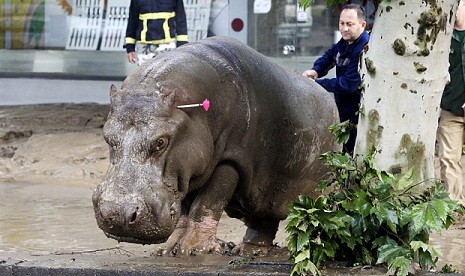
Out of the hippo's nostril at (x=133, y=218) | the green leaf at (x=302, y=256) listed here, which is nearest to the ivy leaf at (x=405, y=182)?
the green leaf at (x=302, y=256)

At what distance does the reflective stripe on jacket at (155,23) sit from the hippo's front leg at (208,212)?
245 inches

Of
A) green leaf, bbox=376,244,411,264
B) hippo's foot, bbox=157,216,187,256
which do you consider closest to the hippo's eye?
hippo's foot, bbox=157,216,187,256

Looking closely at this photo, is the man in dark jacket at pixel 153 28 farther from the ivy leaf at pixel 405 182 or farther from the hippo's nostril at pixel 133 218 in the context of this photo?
the hippo's nostril at pixel 133 218

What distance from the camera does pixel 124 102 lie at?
5875mm

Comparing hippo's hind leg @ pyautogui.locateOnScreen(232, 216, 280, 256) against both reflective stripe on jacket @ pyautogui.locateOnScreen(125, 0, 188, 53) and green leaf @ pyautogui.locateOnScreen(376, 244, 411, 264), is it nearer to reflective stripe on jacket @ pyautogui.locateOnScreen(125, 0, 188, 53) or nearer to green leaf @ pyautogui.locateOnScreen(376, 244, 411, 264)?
green leaf @ pyautogui.locateOnScreen(376, 244, 411, 264)

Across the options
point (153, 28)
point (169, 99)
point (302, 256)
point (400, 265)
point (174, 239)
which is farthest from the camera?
point (153, 28)

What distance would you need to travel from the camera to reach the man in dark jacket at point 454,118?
9.52 m

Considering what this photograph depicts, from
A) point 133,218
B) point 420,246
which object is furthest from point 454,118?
point 133,218

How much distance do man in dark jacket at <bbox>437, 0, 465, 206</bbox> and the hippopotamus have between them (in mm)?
2301

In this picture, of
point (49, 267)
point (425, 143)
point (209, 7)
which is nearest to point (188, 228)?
point (49, 267)

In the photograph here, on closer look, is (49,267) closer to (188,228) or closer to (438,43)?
(188,228)

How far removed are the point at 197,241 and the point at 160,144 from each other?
0.80 m

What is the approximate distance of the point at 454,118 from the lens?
971cm

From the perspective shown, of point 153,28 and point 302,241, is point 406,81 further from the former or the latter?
point 153,28
